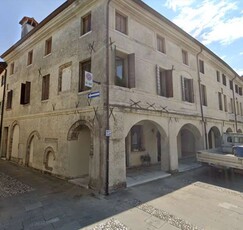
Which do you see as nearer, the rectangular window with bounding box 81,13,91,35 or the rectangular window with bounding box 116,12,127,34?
the rectangular window with bounding box 116,12,127,34

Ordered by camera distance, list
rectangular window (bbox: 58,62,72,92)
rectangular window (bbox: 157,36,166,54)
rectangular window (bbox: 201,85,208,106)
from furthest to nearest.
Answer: rectangular window (bbox: 201,85,208,106) → rectangular window (bbox: 157,36,166,54) → rectangular window (bbox: 58,62,72,92)

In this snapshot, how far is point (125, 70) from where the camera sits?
355 inches

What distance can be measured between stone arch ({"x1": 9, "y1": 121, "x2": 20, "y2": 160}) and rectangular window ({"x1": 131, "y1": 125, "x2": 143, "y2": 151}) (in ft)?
30.7

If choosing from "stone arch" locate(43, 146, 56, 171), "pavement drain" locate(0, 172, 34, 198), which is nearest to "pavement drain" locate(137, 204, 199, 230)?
"pavement drain" locate(0, 172, 34, 198)

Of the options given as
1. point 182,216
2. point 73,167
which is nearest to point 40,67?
point 73,167

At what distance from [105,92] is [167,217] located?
5056mm

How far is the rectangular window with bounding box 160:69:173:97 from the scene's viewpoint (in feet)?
35.4

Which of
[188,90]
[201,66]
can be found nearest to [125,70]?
[188,90]

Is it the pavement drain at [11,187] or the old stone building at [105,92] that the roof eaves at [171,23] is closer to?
the old stone building at [105,92]

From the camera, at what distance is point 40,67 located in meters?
12.2

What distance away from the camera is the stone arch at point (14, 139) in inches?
562

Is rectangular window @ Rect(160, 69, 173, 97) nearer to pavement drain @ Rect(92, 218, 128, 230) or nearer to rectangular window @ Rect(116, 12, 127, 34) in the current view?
rectangular window @ Rect(116, 12, 127, 34)

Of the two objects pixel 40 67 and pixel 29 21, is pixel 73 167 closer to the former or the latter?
pixel 40 67

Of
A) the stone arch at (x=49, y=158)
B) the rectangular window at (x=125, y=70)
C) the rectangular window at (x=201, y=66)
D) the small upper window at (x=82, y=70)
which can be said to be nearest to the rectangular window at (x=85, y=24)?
the small upper window at (x=82, y=70)
